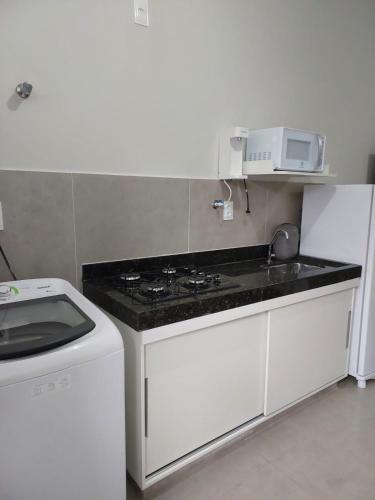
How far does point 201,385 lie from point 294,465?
0.63 metres

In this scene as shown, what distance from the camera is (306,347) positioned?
6.56ft

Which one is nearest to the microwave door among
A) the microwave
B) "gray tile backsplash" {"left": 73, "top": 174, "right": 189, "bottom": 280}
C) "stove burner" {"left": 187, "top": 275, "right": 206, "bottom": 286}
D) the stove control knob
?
the microwave

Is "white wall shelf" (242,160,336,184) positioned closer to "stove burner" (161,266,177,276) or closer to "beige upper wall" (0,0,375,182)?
"beige upper wall" (0,0,375,182)

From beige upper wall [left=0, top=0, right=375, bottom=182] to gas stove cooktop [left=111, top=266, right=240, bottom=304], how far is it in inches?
20.8

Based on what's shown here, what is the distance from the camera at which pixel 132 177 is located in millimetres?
1798

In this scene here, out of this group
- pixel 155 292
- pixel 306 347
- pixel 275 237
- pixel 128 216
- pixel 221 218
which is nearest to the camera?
pixel 155 292

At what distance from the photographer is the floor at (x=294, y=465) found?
1549 mm

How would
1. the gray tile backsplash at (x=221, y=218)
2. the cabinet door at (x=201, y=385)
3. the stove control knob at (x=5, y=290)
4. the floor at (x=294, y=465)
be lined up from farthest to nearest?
1. the gray tile backsplash at (x=221, y=218)
2. the floor at (x=294, y=465)
3. the cabinet door at (x=201, y=385)
4. the stove control knob at (x=5, y=290)

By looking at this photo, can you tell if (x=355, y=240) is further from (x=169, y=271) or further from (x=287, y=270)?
(x=169, y=271)

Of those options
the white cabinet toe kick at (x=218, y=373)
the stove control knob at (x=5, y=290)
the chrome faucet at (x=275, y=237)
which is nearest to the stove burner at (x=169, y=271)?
the white cabinet toe kick at (x=218, y=373)

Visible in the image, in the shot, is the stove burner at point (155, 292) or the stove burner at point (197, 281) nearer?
the stove burner at point (155, 292)

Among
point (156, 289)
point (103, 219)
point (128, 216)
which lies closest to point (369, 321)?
point (156, 289)

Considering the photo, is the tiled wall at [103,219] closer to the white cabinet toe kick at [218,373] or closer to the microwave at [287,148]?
the microwave at [287,148]

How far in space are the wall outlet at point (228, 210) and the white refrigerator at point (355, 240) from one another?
64 cm
